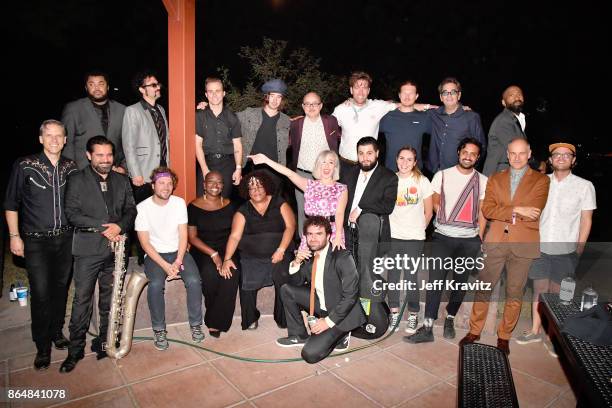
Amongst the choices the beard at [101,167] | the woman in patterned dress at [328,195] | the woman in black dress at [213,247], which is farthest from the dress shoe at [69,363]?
the woman in patterned dress at [328,195]

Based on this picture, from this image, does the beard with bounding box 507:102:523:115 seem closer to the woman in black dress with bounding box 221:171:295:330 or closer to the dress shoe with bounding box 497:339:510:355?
the dress shoe with bounding box 497:339:510:355

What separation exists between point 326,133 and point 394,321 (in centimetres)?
233

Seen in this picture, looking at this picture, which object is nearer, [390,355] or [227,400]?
[227,400]

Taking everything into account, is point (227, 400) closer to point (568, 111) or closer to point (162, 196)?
point (162, 196)

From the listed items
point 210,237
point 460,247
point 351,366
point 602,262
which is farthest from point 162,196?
point 602,262

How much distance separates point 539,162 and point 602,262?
3250 mm

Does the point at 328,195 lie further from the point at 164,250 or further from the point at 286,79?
the point at 286,79

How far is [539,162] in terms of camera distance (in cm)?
620

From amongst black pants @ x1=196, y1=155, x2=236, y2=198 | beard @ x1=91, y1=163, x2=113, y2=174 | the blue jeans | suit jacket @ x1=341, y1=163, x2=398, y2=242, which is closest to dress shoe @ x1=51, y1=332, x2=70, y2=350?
the blue jeans

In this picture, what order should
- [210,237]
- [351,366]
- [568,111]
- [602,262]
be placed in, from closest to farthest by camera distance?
[351,366], [210,237], [602,262], [568,111]

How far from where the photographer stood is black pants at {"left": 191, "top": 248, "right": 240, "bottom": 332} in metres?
4.66

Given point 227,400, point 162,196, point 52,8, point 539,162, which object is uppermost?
point 52,8

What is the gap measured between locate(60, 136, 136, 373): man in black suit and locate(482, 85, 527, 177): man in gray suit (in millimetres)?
4054

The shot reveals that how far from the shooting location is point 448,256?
14.5 feet
